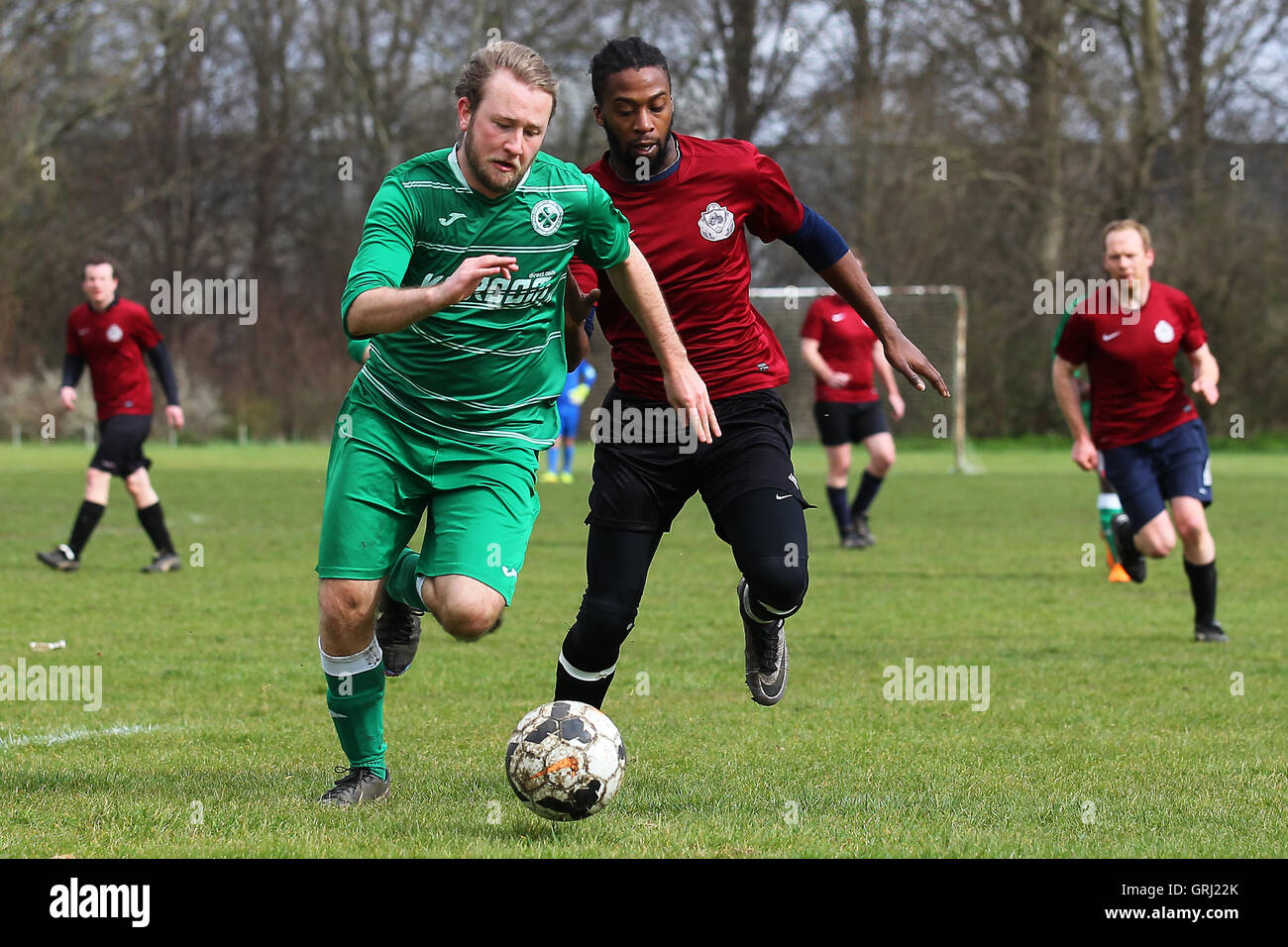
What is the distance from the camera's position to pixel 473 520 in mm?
4543

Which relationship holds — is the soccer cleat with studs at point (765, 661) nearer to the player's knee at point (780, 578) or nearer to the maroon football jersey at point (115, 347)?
the player's knee at point (780, 578)

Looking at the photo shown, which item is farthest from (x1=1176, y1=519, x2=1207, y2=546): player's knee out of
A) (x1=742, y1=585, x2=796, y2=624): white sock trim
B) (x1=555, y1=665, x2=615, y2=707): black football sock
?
(x1=555, y1=665, x2=615, y2=707): black football sock

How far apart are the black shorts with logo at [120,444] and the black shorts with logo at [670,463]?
7022 millimetres

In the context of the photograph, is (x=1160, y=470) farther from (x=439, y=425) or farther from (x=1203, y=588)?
(x=439, y=425)

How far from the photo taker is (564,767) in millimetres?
4168

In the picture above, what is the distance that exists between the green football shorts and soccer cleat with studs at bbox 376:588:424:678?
2.41 ft

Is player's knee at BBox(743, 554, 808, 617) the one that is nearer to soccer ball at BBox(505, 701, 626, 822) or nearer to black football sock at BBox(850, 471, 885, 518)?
soccer ball at BBox(505, 701, 626, 822)

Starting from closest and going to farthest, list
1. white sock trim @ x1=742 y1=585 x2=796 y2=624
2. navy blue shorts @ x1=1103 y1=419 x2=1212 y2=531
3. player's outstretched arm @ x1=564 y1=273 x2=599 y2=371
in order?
player's outstretched arm @ x1=564 y1=273 x2=599 y2=371, white sock trim @ x1=742 y1=585 x2=796 y2=624, navy blue shorts @ x1=1103 y1=419 x2=1212 y2=531

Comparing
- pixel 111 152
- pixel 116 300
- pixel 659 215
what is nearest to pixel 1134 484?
pixel 659 215

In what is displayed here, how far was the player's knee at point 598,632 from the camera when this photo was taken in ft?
16.0

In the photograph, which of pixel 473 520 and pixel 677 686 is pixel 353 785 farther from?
pixel 677 686

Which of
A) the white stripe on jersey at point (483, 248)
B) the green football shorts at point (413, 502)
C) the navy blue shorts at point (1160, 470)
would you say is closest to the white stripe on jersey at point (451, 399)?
the green football shorts at point (413, 502)

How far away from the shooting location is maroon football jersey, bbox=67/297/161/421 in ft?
36.9

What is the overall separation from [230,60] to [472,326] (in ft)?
130
